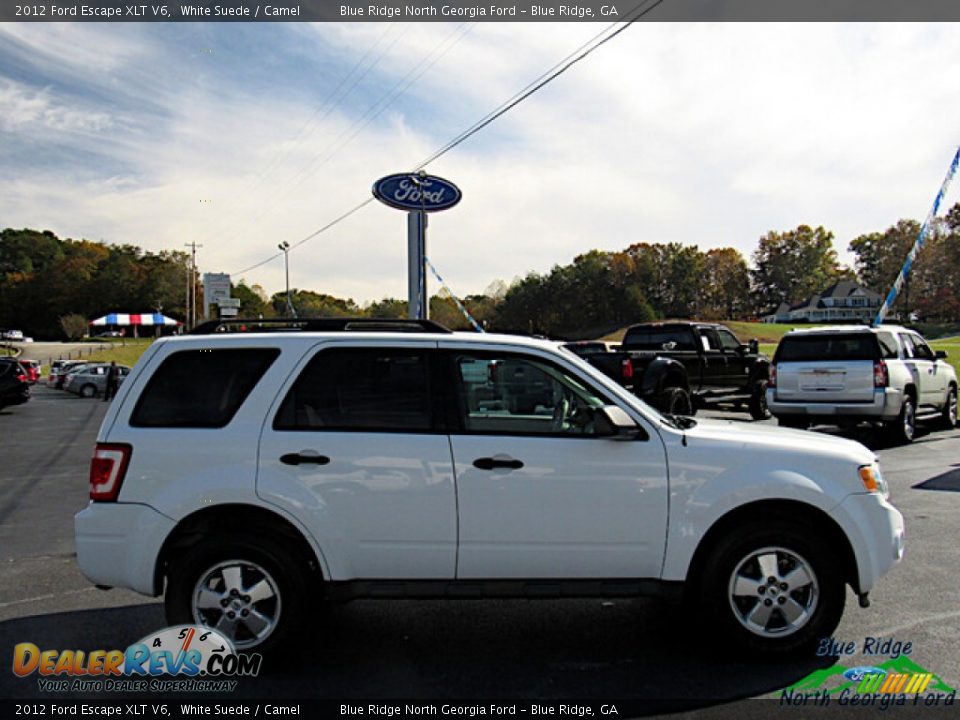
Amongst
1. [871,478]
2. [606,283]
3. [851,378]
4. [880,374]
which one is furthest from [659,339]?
[606,283]

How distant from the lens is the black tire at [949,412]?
15.0 m

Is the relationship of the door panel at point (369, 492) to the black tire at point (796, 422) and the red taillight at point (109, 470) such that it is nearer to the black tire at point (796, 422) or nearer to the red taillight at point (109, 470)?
the red taillight at point (109, 470)

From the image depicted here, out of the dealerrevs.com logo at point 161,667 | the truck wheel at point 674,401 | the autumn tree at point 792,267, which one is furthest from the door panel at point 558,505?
the autumn tree at point 792,267

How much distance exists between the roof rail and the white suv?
517mm

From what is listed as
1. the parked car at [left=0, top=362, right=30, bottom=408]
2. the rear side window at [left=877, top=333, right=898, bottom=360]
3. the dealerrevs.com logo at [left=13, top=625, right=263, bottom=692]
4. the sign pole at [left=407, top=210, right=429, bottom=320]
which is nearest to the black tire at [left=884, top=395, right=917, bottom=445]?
the rear side window at [left=877, top=333, right=898, bottom=360]

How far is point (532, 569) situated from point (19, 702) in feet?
8.66

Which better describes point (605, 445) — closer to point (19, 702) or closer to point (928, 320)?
point (19, 702)

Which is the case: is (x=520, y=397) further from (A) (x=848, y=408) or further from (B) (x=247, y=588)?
(A) (x=848, y=408)

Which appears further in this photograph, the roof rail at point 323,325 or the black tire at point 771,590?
the roof rail at point 323,325

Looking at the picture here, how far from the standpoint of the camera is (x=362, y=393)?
4.43m

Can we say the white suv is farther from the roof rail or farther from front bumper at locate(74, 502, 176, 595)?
the roof rail

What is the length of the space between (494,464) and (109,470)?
2070mm

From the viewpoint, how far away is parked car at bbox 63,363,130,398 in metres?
34.2

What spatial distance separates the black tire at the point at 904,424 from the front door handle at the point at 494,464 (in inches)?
415
